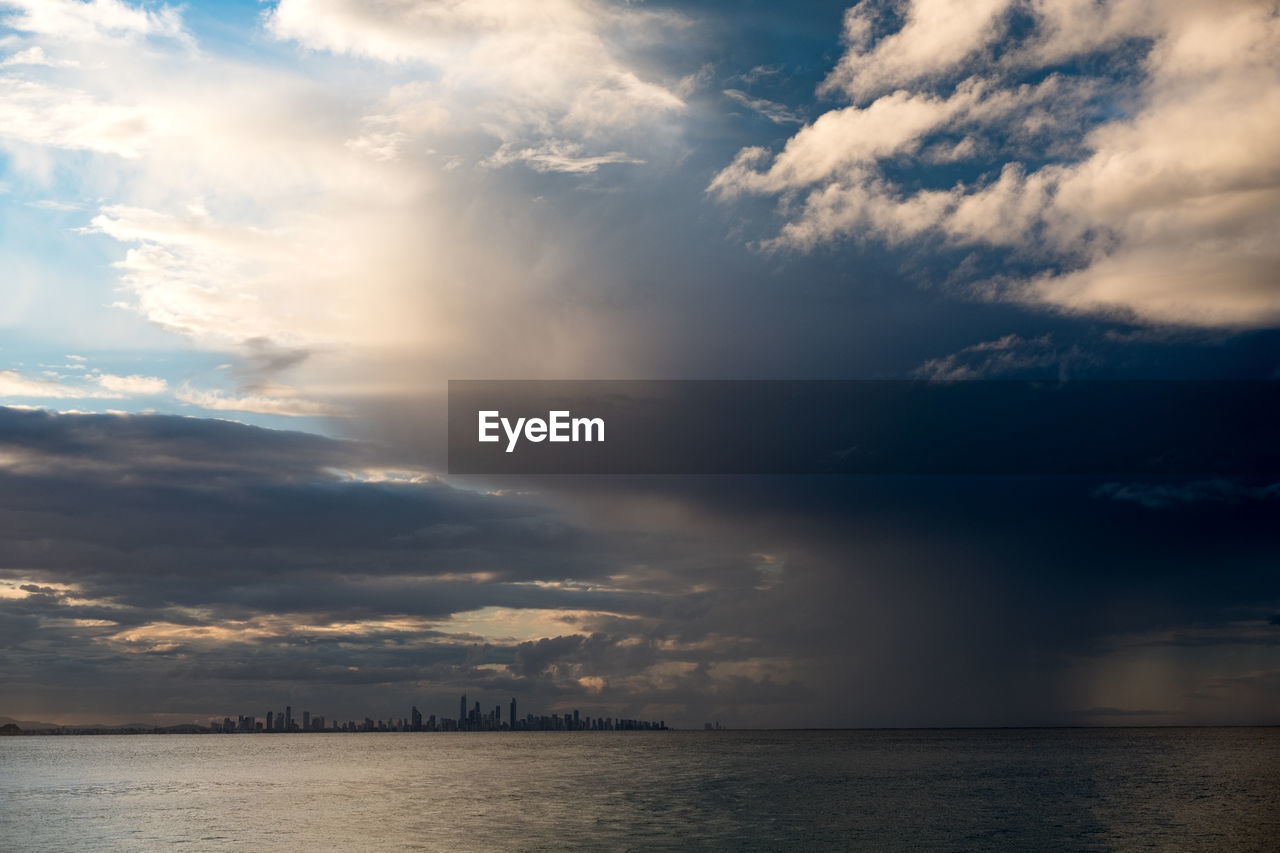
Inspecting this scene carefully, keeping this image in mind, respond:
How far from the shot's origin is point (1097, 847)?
8812 centimetres

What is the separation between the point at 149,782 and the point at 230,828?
330 feet

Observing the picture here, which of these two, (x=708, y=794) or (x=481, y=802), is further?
(x=708, y=794)

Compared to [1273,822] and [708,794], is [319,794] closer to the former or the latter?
[708,794]

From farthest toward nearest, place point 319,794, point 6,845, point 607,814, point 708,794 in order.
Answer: point 319,794, point 708,794, point 607,814, point 6,845

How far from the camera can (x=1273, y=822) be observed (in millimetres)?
104688

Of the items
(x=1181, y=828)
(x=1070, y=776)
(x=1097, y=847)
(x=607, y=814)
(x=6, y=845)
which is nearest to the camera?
(x=1097, y=847)

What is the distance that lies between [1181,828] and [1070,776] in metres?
95.3

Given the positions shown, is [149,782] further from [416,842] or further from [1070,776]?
[1070,776]

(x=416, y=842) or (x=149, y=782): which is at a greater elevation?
(x=416, y=842)

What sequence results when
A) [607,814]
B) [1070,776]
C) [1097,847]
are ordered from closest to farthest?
[1097,847] < [607,814] < [1070,776]

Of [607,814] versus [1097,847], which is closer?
[1097,847]

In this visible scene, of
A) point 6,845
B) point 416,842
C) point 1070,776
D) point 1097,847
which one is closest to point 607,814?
point 416,842

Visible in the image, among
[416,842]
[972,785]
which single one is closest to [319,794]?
[416,842]

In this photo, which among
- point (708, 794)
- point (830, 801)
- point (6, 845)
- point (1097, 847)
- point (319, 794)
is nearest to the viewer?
point (1097, 847)
